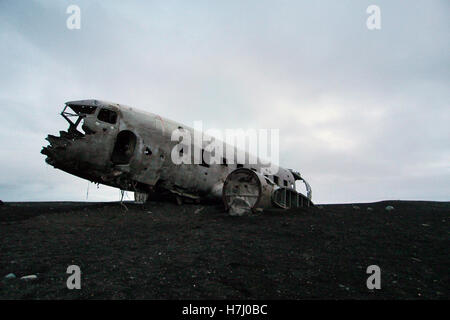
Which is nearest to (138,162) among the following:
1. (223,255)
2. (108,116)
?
(108,116)

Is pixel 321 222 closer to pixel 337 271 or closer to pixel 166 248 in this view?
pixel 337 271

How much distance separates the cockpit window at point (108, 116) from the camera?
1180 centimetres

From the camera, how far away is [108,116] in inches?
469

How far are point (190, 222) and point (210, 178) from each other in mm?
4687

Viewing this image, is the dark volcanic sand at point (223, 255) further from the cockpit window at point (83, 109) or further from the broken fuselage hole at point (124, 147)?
the cockpit window at point (83, 109)

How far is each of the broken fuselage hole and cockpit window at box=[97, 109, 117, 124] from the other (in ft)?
2.12

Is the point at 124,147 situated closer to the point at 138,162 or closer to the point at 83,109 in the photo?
the point at 138,162

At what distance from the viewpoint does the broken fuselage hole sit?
12.3 metres

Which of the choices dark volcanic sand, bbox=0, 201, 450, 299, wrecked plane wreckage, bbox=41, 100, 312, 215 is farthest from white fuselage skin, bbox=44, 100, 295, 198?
dark volcanic sand, bbox=0, 201, 450, 299

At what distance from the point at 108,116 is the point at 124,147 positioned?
5.37 ft

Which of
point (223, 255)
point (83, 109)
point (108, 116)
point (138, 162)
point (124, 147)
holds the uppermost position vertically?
point (83, 109)

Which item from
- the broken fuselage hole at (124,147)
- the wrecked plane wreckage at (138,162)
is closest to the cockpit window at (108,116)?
the wrecked plane wreckage at (138,162)

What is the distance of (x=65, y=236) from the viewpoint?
26.5 feet

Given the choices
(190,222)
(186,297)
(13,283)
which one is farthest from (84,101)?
(186,297)
